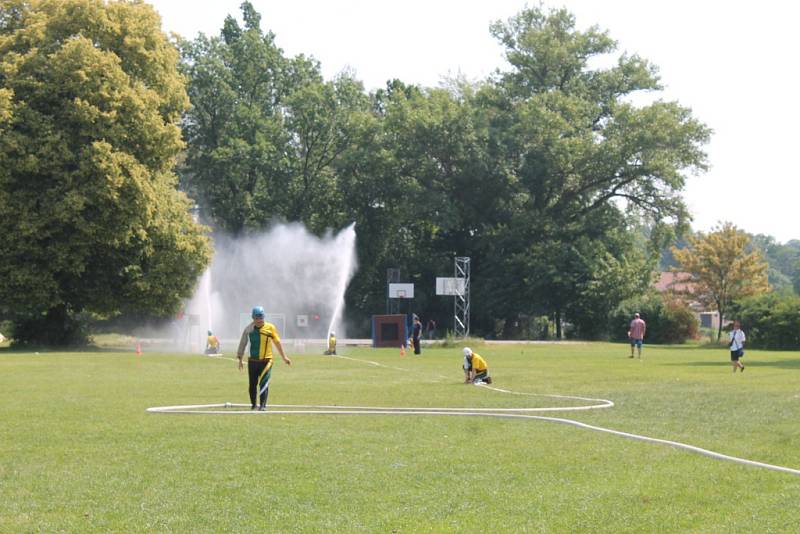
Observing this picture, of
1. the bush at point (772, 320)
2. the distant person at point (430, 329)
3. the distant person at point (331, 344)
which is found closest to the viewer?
the distant person at point (331, 344)

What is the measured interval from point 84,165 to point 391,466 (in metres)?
38.9

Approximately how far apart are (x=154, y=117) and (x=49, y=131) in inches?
201

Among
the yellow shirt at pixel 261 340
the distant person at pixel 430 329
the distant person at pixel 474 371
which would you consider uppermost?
the distant person at pixel 430 329

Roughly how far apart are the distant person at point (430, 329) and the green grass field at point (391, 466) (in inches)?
2051

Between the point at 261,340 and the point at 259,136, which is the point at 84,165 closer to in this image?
the point at 259,136

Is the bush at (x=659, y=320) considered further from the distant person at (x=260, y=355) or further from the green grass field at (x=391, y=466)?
the distant person at (x=260, y=355)

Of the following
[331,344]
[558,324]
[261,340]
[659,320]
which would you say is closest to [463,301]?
[558,324]

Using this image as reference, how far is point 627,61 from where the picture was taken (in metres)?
78.7

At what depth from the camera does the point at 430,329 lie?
7656 centimetres

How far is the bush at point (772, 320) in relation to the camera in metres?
59.2

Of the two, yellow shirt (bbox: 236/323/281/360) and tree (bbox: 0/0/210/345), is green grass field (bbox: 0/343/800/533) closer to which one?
yellow shirt (bbox: 236/323/281/360)

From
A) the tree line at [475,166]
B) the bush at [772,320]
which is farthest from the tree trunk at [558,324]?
the bush at [772,320]

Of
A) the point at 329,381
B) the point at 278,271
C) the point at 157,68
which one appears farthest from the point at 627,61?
the point at 329,381

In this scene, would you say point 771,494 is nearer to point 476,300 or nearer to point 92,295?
point 92,295
